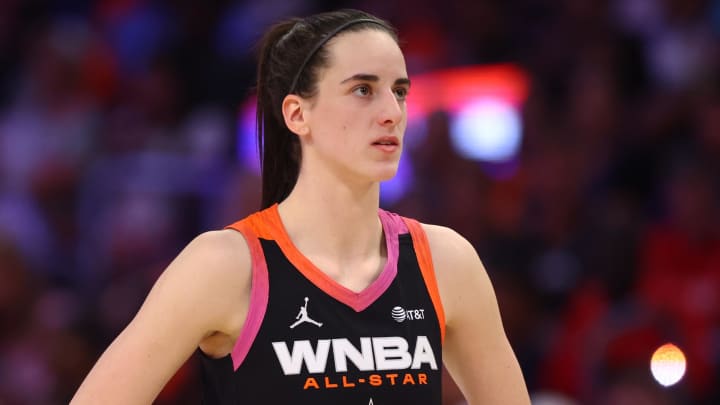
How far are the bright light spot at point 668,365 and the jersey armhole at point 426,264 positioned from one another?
1.69m

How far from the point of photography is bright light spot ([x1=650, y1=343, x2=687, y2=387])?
17.3 feet

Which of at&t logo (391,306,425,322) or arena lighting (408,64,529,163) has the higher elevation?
arena lighting (408,64,529,163)

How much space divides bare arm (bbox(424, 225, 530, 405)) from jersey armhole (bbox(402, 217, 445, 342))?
22 millimetres

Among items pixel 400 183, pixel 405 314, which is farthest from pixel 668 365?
pixel 400 183

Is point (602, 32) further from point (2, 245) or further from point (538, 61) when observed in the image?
point (2, 245)

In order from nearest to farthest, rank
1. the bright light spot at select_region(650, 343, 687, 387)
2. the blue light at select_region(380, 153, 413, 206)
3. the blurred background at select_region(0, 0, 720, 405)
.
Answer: the bright light spot at select_region(650, 343, 687, 387)
the blurred background at select_region(0, 0, 720, 405)
the blue light at select_region(380, 153, 413, 206)

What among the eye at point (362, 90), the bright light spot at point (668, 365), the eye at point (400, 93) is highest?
the eye at point (362, 90)

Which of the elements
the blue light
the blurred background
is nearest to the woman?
the blurred background

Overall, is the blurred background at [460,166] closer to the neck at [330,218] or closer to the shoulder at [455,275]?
the shoulder at [455,275]

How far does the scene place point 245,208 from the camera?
7.25m

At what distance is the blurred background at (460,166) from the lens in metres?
6.53

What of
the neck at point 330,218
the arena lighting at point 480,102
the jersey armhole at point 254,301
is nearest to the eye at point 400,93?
the neck at point 330,218

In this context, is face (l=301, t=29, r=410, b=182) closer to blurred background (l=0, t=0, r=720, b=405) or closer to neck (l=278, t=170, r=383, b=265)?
neck (l=278, t=170, r=383, b=265)

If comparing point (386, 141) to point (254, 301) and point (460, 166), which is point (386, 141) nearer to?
point (254, 301)
